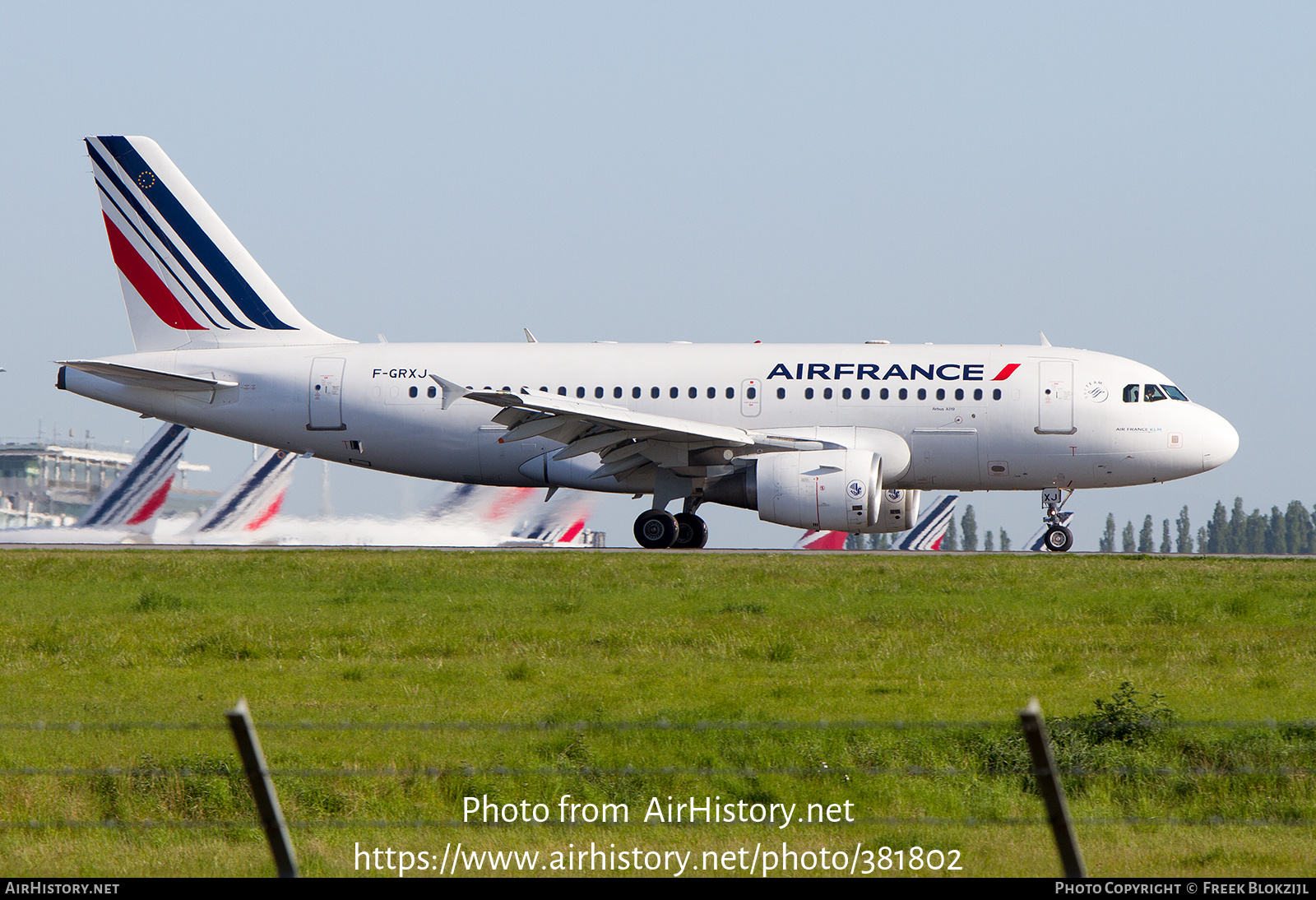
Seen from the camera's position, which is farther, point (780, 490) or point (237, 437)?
point (237, 437)

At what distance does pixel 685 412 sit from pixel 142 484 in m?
23.9

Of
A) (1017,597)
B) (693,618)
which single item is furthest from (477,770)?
(1017,597)

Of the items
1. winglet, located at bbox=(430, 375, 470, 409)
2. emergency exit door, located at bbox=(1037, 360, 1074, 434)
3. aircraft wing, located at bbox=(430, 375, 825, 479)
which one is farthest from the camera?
emergency exit door, located at bbox=(1037, 360, 1074, 434)

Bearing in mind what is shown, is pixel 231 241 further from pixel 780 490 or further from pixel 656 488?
pixel 780 490

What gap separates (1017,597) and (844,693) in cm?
686

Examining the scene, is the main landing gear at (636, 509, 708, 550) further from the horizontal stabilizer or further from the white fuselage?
the horizontal stabilizer

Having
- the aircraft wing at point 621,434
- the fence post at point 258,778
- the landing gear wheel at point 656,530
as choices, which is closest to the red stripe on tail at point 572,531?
the landing gear wheel at point 656,530

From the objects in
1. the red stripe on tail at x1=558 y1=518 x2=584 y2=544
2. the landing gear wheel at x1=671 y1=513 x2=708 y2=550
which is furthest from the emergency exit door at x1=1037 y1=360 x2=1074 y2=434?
the red stripe on tail at x1=558 y1=518 x2=584 y2=544

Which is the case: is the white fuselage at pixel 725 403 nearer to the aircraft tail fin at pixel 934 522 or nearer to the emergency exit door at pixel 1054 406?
the emergency exit door at pixel 1054 406

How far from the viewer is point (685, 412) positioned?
28172 mm

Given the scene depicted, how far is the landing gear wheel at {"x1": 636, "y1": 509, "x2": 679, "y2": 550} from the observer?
90.7ft

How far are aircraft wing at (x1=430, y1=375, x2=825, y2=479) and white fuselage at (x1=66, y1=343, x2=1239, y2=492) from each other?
0.73 meters

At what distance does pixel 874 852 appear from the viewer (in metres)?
9.45

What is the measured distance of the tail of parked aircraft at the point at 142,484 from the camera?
146ft
